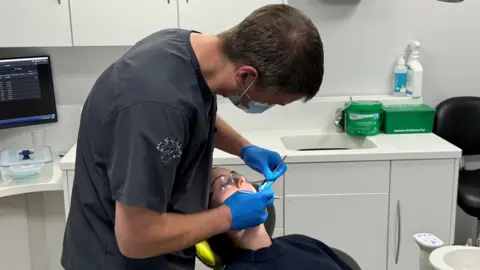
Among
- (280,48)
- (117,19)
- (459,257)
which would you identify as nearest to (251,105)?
(280,48)

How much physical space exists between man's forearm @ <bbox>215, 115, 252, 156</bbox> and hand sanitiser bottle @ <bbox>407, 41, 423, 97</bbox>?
1493mm

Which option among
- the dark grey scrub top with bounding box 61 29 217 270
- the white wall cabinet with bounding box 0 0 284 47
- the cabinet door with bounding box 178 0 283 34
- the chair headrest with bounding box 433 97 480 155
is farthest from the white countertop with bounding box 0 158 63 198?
the chair headrest with bounding box 433 97 480 155

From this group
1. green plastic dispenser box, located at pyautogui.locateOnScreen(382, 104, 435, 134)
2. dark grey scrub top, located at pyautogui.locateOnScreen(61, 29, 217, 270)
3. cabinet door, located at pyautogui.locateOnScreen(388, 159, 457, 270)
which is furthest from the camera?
green plastic dispenser box, located at pyautogui.locateOnScreen(382, 104, 435, 134)

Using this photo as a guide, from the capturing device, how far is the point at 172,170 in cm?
124

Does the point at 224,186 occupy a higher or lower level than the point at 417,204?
higher

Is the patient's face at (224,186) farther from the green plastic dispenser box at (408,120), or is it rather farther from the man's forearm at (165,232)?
the green plastic dispenser box at (408,120)

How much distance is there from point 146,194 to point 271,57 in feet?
1.33

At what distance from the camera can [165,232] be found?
125 centimetres

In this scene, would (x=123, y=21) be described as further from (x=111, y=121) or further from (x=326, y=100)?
(x=111, y=121)

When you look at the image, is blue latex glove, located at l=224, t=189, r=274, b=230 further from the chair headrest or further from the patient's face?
the chair headrest

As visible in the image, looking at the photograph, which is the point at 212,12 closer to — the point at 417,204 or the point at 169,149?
the point at 417,204

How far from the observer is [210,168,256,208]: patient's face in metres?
1.82

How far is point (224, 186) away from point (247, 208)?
1.47 ft

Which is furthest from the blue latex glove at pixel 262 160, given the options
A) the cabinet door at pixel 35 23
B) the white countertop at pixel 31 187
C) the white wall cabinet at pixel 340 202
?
the cabinet door at pixel 35 23
